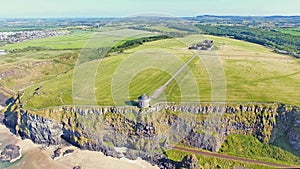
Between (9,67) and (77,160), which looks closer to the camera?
(77,160)

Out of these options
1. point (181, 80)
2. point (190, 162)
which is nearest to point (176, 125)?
point (190, 162)

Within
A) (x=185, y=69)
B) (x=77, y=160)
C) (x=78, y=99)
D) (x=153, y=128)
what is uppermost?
(x=185, y=69)

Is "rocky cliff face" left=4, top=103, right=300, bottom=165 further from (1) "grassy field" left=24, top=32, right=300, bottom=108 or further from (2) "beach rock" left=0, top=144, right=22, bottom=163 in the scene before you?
(2) "beach rock" left=0, top=144, right=22, bottom=163

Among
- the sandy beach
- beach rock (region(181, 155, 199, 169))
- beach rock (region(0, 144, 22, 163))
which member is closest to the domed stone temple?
the sandy beach

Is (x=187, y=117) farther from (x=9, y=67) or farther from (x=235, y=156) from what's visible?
(x=9, y=67)

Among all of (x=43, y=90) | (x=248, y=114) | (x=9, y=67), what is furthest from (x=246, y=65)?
(x=9, y=67)

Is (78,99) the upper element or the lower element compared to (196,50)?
lower

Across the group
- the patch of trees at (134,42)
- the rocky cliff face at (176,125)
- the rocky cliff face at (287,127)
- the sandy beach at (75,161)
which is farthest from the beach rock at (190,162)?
the patch of trees at (134,42)
